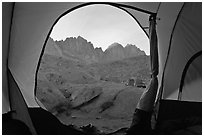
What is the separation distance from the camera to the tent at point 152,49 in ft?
6.02

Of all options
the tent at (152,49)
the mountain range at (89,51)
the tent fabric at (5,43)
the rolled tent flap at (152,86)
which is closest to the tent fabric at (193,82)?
the tent at (152,49)

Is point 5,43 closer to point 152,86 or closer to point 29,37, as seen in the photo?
point 29,37

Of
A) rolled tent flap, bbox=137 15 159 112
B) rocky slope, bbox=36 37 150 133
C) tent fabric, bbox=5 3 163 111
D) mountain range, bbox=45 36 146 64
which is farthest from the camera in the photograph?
mountain range, bbox=45 36 146 64

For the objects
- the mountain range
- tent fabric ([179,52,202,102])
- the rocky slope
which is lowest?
the rocky slope

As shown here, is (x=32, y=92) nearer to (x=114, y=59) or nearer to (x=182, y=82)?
(x=182, y=82)

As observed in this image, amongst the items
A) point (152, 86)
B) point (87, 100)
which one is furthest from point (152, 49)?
point (87, 100)

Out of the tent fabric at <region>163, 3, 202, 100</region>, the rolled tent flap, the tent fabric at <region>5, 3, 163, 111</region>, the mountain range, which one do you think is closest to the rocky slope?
the rolled tent flap

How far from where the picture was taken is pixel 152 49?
2.04m

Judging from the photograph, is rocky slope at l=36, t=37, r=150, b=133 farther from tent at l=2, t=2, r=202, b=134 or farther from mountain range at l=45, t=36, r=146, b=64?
mountain range at l=45, t=36, r=146, b=64

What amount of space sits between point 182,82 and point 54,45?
6.99 meters

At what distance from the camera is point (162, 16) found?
2.25 meters

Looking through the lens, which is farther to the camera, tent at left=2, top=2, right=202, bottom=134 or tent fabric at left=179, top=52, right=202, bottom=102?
tent fabric at left=179, top=52, right=202, bottom=102

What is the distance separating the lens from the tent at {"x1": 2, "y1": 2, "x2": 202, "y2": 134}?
1.83 m

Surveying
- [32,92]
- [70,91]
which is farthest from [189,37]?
[70,91]
